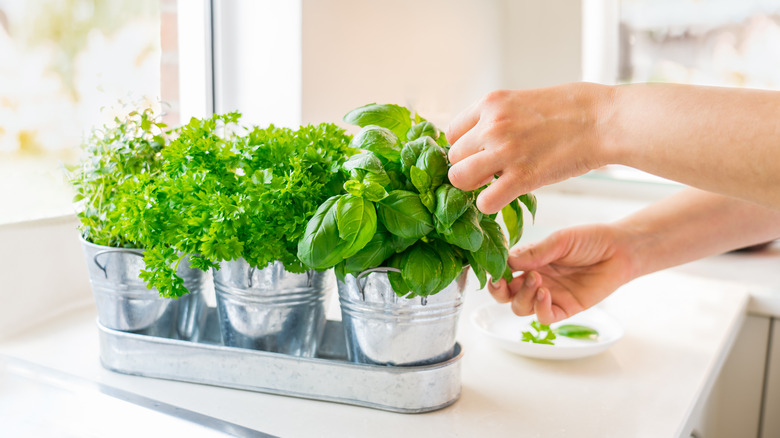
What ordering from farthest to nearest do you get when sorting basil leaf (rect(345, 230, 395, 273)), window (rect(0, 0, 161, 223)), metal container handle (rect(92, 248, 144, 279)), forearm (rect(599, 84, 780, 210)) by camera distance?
window (rect(0, 0, 161, 223)) → metal container handle (rect(92, 248, 144, 279)) → basil leaf (rect(345, 230, 395, 273)) → forearm (rect(599, 84, 780, 210))

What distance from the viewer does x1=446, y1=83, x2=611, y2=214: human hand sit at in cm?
64

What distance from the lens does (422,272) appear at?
661 millimetres

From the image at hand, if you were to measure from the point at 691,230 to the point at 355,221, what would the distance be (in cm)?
62

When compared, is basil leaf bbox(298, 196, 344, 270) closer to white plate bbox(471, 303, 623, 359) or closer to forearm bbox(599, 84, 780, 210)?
forearm bbox(599, 84, 780, 210)

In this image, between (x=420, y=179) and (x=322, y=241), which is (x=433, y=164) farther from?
(x=322, y=241)

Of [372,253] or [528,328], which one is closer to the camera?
[372,253]

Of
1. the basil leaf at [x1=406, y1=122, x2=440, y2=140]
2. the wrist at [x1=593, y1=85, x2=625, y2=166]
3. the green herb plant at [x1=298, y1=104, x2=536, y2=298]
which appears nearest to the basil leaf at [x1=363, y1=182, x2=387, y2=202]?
the green herb plant at [x1=298, y1=104, x2=536, y2=298]

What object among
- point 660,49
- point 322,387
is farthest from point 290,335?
point 660,49

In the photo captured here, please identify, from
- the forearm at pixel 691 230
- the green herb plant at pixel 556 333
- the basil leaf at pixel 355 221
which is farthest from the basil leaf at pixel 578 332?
the basil leaf at pixel 355 221

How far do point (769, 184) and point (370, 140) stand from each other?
367 mm

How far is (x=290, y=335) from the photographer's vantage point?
80cm

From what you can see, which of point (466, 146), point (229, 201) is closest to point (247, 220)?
point (229, 201)

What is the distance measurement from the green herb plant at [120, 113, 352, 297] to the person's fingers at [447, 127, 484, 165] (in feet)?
0.43

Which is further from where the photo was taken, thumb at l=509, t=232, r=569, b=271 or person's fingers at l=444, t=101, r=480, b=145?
thumb at l=509, t=232, r=569, b=271
